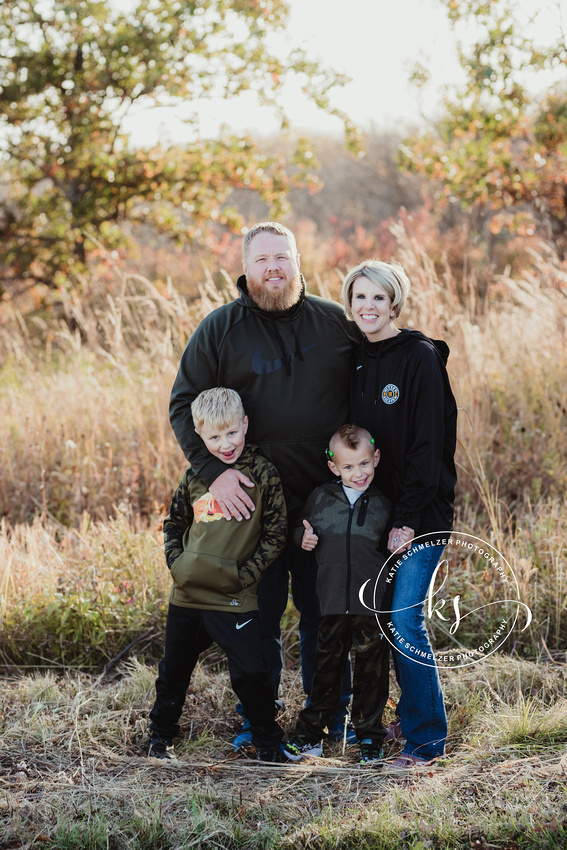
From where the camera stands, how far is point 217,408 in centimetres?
319

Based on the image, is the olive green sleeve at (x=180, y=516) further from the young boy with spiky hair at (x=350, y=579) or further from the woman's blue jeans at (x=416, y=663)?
the woman's blue jeans at (x=416, y=663)

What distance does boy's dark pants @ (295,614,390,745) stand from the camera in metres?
3.20

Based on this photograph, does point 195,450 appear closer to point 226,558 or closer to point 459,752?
point 226,558

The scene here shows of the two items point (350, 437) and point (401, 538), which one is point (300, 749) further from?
point (350, 437)

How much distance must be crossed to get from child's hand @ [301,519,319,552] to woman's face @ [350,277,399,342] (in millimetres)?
854

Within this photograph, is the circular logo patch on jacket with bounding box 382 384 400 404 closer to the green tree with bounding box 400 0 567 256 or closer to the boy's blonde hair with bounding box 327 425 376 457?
the boy's blonde hair with bounding box 327 425 376 457

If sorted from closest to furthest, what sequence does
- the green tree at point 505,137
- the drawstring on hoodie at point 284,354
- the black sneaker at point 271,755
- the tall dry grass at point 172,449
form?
1. the black sneaker at point 271,755
2. the drawstring on hoodie at point 284,354
3. the tall dry grass at point 172,449
4. the green tree at point 505,137

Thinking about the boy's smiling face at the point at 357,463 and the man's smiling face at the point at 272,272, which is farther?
the man's smiling face at the point at 272,272

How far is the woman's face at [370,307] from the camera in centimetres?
316

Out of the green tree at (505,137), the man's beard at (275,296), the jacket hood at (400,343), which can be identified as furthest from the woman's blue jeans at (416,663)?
the green tree at (505,137)

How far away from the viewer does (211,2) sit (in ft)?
32.1

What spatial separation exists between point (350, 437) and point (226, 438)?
0.51 meters

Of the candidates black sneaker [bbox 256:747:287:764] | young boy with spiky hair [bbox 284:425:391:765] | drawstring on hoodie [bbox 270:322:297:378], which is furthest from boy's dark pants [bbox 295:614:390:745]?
drawstring on hoodie [bbox 270:322:297:378]

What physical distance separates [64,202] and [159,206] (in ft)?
4.42
